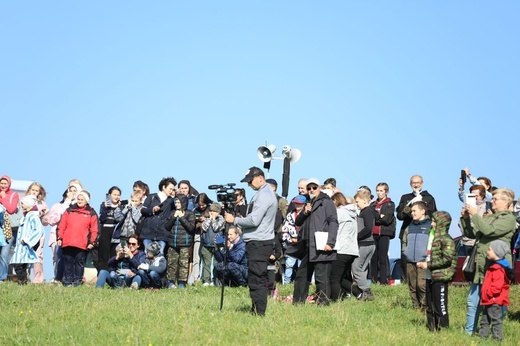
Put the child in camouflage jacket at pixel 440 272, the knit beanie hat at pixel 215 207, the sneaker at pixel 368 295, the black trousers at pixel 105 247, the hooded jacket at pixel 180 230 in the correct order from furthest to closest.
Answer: the black trousers at pixel 105 247
the knit beanie hat at pixel 215 207
the hooded jacket at pixel 180 230
the sneaker at pixel 368 295
the child in camouflage jacket at pixel 440 272

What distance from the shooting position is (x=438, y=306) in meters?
13.9

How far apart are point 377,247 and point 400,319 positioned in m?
5.98

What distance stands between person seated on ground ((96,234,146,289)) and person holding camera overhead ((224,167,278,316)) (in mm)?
5872

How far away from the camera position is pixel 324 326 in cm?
1372

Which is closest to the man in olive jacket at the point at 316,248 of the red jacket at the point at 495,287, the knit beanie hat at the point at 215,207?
the red jacket at the point at 495,287

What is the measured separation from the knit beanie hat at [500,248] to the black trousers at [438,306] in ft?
2.86

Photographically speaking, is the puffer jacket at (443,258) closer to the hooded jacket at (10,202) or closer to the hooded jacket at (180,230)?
the hooded jacket at (180,230)

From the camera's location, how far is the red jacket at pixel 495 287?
13336 millimetres

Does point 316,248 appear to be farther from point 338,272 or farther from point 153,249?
point 153,249

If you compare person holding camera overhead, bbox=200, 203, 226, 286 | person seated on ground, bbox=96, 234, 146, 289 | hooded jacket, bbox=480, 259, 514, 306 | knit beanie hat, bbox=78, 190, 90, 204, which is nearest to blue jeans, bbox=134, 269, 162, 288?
person seated on ground, bbox=96, 234, 146, 289

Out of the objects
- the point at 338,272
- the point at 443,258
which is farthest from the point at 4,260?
the point at 443,258

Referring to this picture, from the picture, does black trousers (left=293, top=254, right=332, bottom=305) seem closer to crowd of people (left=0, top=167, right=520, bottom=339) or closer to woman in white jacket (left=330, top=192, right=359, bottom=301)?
crowd of people (left=0, top=167, right=520, bottom=339)

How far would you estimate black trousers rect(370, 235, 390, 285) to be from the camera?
21219mm

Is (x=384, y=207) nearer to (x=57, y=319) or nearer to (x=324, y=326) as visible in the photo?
(x=324, y=326)
